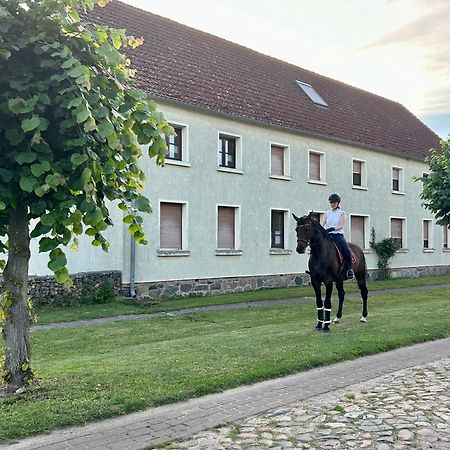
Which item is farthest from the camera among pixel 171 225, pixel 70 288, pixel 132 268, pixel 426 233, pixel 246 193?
pixel 426 233

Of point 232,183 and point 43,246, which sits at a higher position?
point 232,183

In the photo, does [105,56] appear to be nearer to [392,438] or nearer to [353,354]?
[392,438]

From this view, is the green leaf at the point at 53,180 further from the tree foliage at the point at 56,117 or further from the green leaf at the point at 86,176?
the green leaf at the point at 86,176

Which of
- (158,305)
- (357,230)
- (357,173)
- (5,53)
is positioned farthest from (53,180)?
(357,173)

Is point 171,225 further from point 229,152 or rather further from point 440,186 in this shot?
point 440,186

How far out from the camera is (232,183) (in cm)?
2170

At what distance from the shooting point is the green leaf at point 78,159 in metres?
5.04

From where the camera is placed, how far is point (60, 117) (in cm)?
536

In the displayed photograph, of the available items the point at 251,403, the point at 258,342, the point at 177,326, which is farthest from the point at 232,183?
the point at 251,403

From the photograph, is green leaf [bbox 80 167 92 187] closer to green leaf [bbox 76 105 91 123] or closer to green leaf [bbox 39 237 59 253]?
green leaf [bbox 76 105 91 123]

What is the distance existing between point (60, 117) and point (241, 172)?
16.9 m

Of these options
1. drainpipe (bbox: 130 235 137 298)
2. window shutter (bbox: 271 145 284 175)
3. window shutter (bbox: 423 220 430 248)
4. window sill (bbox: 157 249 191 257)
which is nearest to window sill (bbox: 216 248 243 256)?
window sill (bbox: 157 249 191 257)

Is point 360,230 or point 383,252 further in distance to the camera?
point 383,252

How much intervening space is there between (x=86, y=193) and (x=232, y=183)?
16.8m
